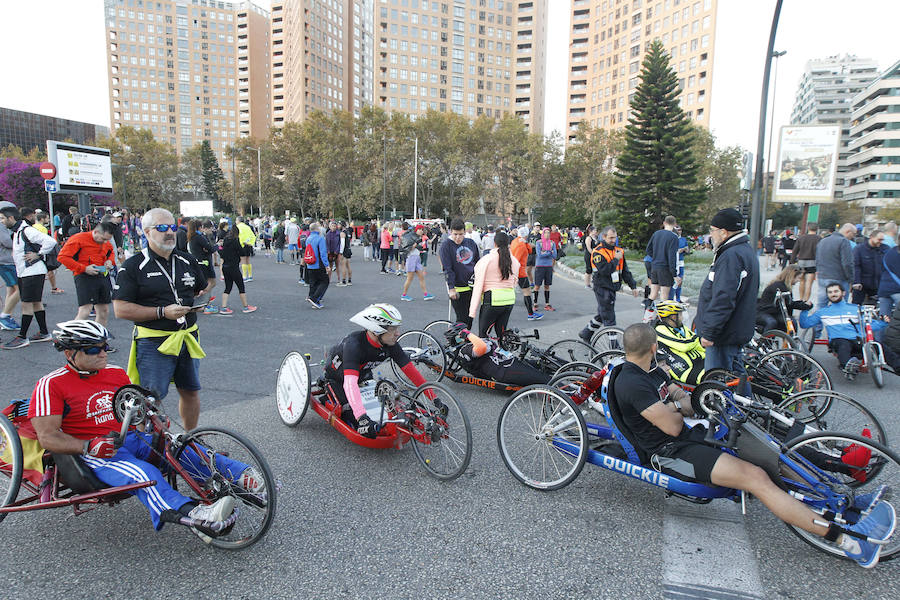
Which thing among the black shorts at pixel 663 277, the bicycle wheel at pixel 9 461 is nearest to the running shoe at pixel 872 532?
the bicycle wheel at pixel 9 461

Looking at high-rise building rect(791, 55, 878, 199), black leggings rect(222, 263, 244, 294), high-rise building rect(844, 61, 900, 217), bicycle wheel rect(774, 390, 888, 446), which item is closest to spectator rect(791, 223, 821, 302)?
bicycle wheel rect(774, 390, 888, 446)

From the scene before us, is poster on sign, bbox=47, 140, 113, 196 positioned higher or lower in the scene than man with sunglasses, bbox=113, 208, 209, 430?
higher

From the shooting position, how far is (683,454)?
3.19m

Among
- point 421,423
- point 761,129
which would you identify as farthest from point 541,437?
point 761,129

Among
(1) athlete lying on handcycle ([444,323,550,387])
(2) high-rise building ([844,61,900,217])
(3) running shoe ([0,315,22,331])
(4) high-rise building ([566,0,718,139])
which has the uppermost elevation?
(4) high-rise building ([566,0,718,139])

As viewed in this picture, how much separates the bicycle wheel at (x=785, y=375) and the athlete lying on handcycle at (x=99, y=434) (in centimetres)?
461

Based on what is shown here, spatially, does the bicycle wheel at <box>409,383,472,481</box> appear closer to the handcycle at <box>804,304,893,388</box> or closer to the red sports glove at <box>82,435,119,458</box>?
the red sports glove at <box>82,435,119,458</box>

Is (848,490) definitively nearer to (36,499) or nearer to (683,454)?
(683,454)

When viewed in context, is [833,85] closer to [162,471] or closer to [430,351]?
[430,351]

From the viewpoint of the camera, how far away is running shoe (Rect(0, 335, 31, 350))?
7301mm

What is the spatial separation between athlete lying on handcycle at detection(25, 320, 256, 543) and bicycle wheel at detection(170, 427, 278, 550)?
0.01 metres

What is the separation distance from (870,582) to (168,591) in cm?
356

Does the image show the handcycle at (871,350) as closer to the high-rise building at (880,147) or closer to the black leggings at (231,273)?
the black leggings at (231,273)

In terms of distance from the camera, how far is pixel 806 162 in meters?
17.5
